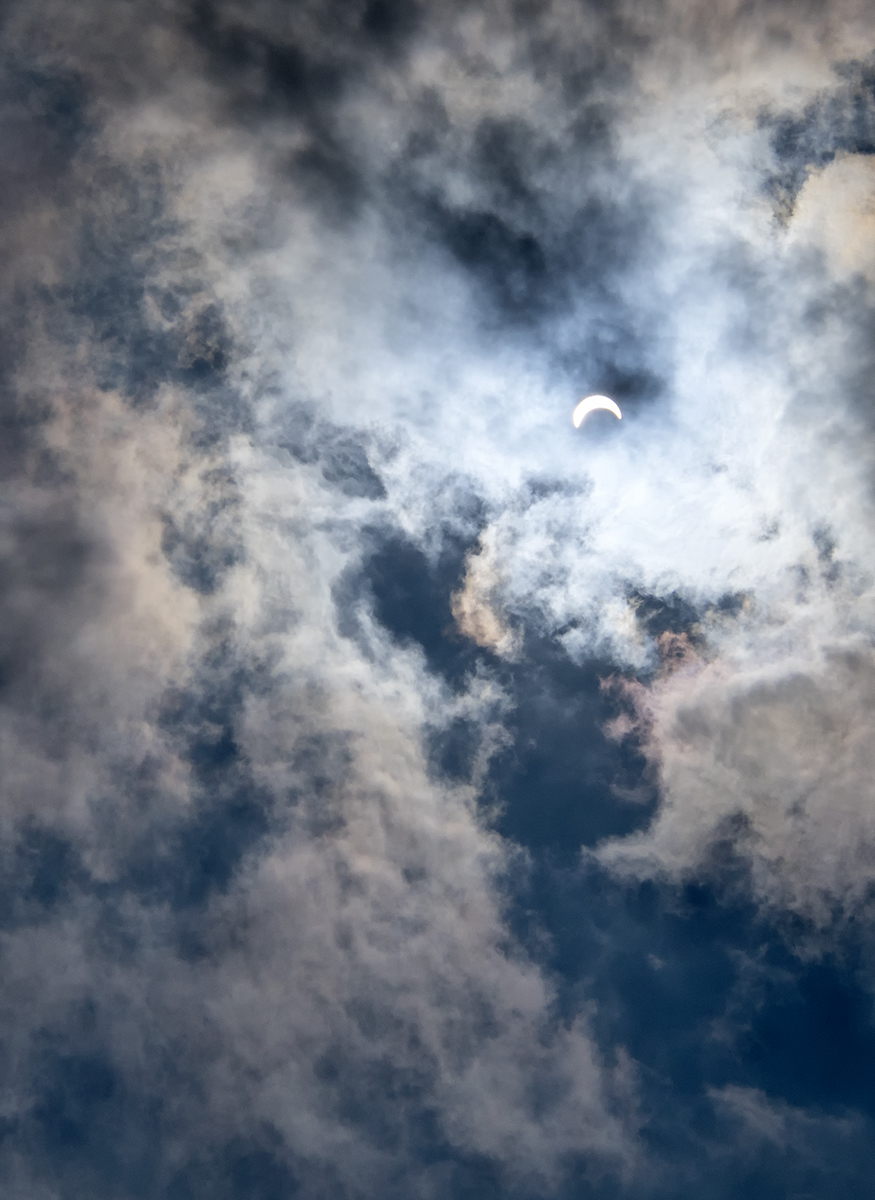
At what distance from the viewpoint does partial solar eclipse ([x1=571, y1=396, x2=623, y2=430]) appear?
51.1 meters

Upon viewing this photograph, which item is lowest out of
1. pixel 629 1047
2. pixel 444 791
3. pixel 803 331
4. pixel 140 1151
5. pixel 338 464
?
pixel 140 1151

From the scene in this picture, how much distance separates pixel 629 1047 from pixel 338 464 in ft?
181

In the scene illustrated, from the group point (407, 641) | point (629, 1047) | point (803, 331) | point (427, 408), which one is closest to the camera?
point (803, 331)

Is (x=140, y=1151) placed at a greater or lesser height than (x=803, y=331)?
lesser

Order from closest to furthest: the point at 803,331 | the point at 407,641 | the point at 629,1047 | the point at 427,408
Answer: the point at 803,331, the point at 427,408, the point at 407,641, the point at 629,1047

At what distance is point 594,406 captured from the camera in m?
51.2

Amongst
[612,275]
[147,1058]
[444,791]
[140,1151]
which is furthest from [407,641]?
[140,1151]

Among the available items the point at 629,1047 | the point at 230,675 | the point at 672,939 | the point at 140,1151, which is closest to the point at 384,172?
the point at 230,675

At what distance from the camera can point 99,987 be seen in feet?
195

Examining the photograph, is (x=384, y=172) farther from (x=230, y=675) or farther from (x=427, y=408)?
(x=230, y=675)

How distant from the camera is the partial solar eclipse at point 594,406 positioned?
5106 centimetres

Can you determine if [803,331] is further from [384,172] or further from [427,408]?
[384,172]

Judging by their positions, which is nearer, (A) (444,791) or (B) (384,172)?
(B) (384,172)

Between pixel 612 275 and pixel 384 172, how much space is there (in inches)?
697
